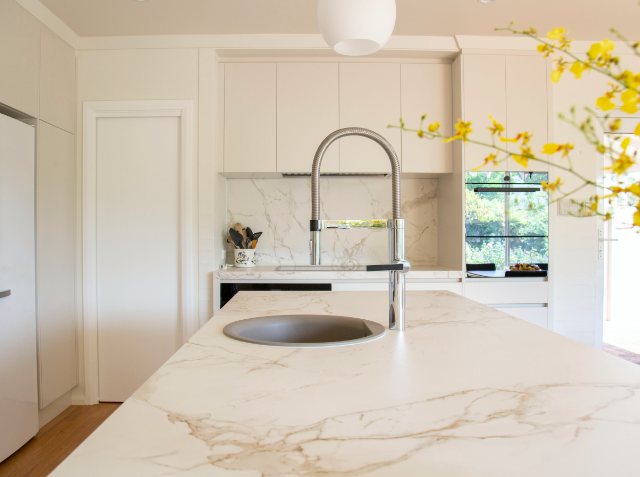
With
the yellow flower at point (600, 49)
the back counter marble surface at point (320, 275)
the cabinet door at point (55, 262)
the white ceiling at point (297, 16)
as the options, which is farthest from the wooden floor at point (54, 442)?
the yellow flower at point (600, 49)

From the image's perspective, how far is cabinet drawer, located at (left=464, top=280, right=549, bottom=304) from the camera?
117 inches

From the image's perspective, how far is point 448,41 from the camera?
3023mm

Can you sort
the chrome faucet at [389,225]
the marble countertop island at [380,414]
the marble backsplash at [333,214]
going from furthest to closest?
the marble backsplash at [333,214]
the chrome faucet at [389,225]
the marble countertop island at [380,414]

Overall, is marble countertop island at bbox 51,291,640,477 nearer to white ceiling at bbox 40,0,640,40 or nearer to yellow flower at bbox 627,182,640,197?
yellow flower at bbox 627,182,640,197

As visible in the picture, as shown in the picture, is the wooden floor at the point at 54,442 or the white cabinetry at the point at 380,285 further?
the white cabinetry at the point at 380,285

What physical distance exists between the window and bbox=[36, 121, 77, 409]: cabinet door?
2.61m

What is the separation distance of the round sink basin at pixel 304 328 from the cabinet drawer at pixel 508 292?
6.12 feet

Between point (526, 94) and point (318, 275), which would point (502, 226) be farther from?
point (318, 275)

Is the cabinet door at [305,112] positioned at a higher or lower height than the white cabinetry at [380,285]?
higher

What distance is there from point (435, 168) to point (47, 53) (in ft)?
8.42

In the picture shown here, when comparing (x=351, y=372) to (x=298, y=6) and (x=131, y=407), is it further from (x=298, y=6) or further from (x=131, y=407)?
(x=298, y=6)

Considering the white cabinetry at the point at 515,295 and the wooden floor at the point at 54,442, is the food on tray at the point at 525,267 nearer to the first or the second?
the white cabinetry at the point at 515,295

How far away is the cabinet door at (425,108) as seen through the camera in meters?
3.13

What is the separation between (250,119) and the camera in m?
3.10
